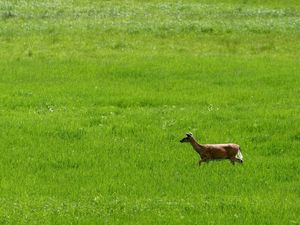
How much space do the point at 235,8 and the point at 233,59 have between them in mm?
20165

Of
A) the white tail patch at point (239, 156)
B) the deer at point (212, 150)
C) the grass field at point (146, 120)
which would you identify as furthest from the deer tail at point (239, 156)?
the grass field at point (146, 120)

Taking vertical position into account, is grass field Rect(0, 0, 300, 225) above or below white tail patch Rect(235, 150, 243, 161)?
below

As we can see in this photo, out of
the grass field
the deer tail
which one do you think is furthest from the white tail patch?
the grass field

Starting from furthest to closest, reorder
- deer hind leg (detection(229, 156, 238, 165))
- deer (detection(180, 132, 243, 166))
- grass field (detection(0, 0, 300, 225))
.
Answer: deer hind leg (detection(229, 156, 238, 165)) → deer (detection(180, 132, 243, 166)) → grass field (detection(0, 0, 300, 225))

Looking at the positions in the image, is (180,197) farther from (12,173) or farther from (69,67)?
(69,67)

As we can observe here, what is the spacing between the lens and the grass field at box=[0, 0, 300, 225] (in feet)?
42.7

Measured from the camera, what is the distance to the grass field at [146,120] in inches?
512

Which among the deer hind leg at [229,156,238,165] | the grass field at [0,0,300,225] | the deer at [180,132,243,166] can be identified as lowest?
the grass field at [0,0,300,225]

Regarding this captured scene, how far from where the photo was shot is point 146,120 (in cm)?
1989

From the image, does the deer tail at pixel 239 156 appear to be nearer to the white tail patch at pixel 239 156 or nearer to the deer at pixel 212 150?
the white tail patch at pixel 239 156

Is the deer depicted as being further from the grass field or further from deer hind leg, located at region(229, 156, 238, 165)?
the grass field

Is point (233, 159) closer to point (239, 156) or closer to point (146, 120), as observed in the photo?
point (239, 156)

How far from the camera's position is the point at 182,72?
28.2 m

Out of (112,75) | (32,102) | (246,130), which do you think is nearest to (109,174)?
(246,130)
